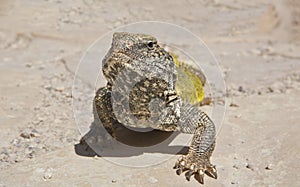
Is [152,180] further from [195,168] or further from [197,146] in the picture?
[197,146]

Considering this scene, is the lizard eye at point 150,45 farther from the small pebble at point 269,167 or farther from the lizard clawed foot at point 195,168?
the small pebble at point 269,167

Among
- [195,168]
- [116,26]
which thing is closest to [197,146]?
[195,168]

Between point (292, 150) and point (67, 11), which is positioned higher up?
point (292, 150)

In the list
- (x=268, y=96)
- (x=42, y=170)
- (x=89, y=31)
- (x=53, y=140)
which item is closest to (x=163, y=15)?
(x=89, y=31)

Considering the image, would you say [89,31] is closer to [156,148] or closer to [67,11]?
[67,11]

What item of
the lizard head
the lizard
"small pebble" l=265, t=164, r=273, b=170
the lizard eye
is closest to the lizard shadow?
the lizard

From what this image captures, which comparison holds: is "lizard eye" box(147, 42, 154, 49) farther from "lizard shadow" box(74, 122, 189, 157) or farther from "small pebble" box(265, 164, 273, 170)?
"small pebble" box(265, 164, 273, 170)
